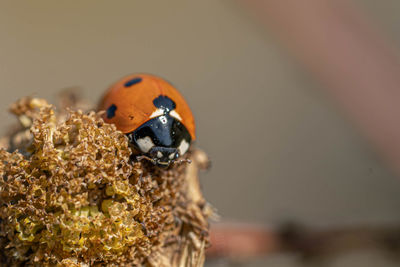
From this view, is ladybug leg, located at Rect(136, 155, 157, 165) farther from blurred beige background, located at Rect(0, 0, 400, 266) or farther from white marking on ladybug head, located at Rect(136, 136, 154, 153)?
blurred beige background, located at Rect(0, 0, 400, 266)

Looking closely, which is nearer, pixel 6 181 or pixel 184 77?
pixel 6 181

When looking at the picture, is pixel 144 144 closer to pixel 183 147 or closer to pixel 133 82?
pixel 183 147

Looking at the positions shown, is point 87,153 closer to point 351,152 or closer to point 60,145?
point 60,145

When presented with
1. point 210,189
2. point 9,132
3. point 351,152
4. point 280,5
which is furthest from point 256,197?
point 9,132

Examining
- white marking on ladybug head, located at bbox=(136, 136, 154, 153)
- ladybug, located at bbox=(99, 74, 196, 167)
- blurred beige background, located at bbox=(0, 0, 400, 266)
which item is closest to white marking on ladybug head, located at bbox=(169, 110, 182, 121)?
ladybug, located at bbox=(99, 74, 196, 167)

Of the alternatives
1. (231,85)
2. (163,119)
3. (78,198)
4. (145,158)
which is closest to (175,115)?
(163,119)

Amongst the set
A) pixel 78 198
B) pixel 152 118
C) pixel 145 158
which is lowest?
pixel 78 198
